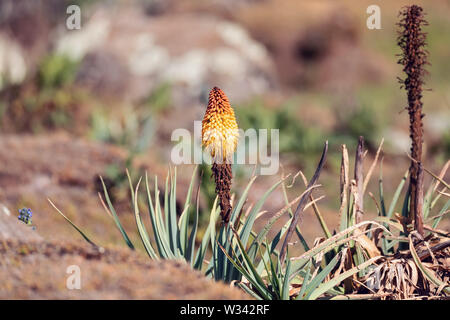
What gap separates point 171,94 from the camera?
13.6m

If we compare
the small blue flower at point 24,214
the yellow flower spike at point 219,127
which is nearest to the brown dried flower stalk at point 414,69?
the yellow flower spike at point 219,127

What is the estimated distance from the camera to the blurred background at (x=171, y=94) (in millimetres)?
7461

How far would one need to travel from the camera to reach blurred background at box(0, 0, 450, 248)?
24.5 feet

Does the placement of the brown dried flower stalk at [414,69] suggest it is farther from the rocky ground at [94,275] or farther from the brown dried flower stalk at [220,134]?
the rocky ground at [94,275]

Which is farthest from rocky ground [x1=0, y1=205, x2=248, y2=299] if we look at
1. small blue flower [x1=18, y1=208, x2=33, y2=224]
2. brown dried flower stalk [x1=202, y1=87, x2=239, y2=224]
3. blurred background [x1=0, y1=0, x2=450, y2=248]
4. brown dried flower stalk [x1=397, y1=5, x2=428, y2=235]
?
blurred background [x1=0, y1=0, x2=450, y2=248]

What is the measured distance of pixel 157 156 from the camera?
979cm

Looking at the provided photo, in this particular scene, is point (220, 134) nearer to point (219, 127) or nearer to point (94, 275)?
point (219, 127)

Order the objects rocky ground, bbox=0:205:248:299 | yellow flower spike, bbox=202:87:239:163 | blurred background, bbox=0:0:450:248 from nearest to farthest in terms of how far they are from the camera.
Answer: rocky ground, bbox=0:205:248:299, yellow flower spike, bbox=202:87:239:163, blurred background, bbox=0:0:450:248

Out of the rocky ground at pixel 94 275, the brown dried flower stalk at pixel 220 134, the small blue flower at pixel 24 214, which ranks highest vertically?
the brown dried flower stalk at pixel 220 134

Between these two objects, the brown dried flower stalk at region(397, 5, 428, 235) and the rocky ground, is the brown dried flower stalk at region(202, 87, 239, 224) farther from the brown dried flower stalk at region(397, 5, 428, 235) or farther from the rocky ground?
the brown dried flower stalk at region(397, 5, 428, 235)

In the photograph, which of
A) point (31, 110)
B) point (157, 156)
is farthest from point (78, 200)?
point (31, 110)

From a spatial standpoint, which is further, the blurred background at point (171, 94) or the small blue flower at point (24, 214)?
the blurred background at point (171, 94)

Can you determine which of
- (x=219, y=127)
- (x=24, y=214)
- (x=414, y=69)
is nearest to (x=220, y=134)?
(x=219, y=127)

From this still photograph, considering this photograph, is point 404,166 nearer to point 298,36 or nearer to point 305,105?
point 305,105
